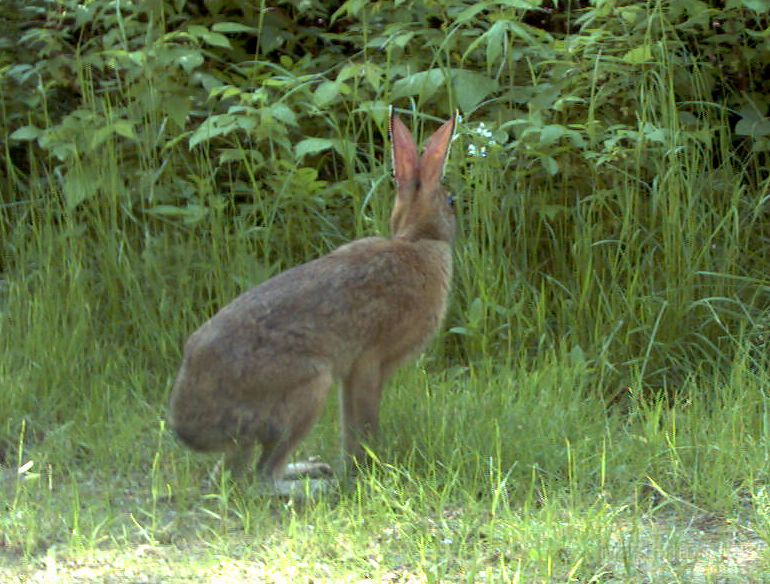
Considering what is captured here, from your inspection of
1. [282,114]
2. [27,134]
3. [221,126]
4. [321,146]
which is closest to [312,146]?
[321,146]

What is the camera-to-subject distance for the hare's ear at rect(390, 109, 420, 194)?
181 inches

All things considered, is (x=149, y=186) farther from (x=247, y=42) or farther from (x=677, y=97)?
(x=677, y=97)

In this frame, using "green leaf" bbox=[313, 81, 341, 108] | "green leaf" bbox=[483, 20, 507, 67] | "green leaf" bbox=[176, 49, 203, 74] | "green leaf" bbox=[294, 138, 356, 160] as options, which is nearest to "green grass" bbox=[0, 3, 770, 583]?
"green leaf" bbox=[294, 138, 356, 160]

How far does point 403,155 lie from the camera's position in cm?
461

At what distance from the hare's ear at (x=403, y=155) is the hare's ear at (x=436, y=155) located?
3cm

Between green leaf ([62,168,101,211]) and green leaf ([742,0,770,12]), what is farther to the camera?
green leaf ([62,168,101,211])

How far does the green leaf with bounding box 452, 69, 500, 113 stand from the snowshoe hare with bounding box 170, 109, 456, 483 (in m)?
0.70

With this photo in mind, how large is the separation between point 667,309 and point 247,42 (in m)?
2.82

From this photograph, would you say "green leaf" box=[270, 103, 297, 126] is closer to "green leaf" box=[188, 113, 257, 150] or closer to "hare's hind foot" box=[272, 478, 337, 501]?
"green leaf" box=[188, 113, 257, 150]

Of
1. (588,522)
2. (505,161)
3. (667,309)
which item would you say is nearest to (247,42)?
(505,161)

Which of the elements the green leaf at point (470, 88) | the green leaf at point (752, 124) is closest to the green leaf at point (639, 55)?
the green leaf at point (470, 88)

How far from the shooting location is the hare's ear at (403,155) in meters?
4.59

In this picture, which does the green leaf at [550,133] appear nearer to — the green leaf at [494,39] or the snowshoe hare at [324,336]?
the green leaf at [494,39]

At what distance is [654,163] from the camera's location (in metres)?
5.51
